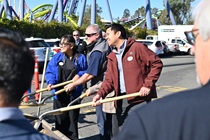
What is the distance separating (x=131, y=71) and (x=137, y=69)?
8cm

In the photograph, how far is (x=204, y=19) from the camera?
1.43 metres

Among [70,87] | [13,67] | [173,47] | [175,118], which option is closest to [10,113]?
[13,67]

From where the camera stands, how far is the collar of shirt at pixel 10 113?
1.42m

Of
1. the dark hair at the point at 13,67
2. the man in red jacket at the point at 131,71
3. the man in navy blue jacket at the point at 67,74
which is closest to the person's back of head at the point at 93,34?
the man in navy blue jacket at the point at 67,74

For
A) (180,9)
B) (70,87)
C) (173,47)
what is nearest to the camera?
(70,87)

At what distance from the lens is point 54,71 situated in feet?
18.5

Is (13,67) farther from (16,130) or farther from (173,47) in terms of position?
(173,47)

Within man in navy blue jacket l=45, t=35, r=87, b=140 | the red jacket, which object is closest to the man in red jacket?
the red jacket

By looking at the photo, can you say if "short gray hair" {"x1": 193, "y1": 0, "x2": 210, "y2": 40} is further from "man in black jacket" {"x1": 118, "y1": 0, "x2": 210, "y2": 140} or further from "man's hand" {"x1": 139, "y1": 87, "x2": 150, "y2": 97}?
"man's hand" {"x1": 139, "y1": 87, "x2": 150, "y2": 97}

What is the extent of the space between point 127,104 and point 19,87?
319 cm

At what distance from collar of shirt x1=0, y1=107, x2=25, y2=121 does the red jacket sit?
2.96m

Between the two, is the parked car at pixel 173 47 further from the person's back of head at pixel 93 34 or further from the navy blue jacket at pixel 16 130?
the navy blue jacket at pixel 16 130

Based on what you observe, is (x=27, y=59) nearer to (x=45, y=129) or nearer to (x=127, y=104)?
(x=45, y=129)

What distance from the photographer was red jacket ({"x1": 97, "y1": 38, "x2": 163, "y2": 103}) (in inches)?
173
